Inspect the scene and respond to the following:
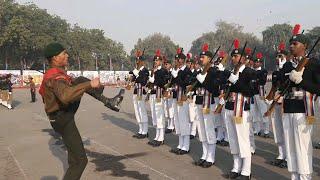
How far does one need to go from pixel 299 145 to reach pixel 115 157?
454cm

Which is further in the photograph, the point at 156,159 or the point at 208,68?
the point at 156,159

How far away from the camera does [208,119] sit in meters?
7.99

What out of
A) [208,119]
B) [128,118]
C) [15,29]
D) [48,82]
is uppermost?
[15,29]

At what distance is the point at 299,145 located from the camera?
18.3 feet

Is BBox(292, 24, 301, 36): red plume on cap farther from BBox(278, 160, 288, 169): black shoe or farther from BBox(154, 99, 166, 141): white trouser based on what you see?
BBox(154, 99, 166, 141): white trouser

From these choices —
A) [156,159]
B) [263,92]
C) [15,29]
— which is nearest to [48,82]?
[156,159]

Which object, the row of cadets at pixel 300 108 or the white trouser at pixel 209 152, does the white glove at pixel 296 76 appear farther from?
the white trouser at pixel 209 152

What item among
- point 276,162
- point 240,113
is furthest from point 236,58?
point 276,162

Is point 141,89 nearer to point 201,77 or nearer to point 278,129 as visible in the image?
point 201,77

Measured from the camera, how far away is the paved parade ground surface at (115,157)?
740cm

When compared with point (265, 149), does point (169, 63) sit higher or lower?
higher

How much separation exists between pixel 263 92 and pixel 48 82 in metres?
7.83

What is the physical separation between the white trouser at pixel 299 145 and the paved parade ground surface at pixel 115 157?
4.49 ft

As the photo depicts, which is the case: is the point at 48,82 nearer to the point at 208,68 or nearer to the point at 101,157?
the point at 208,68
